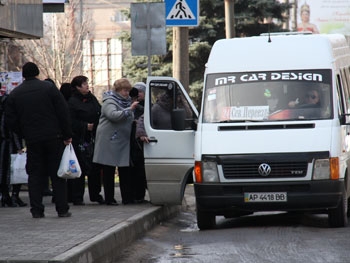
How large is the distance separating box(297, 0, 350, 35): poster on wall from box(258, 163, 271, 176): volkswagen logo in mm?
57508

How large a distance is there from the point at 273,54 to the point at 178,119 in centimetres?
153

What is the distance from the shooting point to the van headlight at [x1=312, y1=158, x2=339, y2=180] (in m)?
12.3

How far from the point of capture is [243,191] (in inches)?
493

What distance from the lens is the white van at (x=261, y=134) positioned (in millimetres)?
12391

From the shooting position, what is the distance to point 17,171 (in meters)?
14.8

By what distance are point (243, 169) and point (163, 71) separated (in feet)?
96.3

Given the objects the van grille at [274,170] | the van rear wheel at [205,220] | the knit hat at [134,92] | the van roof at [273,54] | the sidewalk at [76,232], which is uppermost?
the van roof at [273,54]

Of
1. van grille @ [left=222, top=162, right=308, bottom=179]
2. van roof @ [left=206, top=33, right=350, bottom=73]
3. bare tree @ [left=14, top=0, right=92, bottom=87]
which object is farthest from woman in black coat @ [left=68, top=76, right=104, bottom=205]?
bare tree @ [left=14, top=0, right=92, bottom=87]

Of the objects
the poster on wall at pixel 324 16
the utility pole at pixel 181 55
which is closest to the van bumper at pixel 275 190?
the utility pole at pixel 181 55

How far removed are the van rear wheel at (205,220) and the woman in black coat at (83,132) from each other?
2.47 meters

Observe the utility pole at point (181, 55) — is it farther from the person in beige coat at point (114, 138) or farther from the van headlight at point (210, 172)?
the van headlight at point (210, 172)

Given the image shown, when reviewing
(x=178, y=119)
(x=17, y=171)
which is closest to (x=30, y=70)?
(x=178, y=119)

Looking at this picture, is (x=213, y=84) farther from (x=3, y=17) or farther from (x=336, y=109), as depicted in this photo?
(x=3, y=17)

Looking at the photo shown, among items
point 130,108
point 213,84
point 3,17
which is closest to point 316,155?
point 213,84
